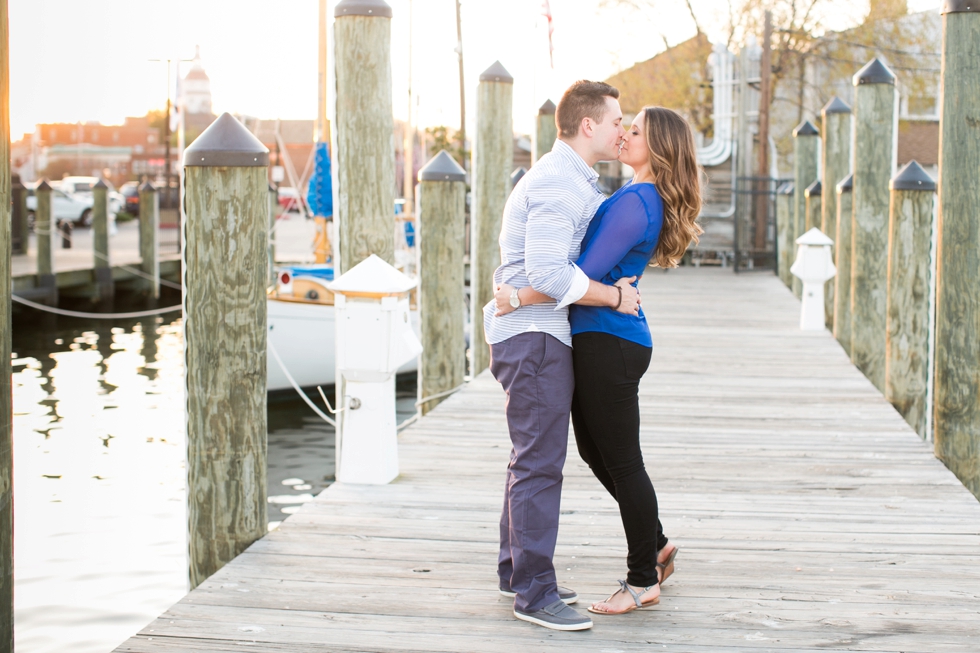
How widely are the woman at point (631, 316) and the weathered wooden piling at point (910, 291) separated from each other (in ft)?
13.2

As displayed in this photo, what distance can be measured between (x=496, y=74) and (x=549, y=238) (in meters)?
5.72

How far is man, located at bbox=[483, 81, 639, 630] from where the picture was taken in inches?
122

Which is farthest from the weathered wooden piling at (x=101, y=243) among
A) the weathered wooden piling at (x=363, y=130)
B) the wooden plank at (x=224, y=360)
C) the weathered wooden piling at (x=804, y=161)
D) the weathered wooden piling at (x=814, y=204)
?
the wooden plank at (x=224, y=360)

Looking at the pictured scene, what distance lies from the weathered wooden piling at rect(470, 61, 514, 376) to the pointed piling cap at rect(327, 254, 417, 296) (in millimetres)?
3734

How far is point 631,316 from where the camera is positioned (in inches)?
127

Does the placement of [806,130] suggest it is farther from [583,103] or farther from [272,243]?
[583,103]

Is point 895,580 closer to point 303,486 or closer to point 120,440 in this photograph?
point 303,486

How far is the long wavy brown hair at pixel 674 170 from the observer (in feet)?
10.3

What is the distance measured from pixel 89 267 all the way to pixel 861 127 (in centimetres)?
1575

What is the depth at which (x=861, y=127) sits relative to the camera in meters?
8.52

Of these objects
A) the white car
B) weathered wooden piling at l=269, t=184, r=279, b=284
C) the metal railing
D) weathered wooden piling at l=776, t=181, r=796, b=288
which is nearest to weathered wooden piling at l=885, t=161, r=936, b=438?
weathered wooden piling at l=776, t=181, r=796, b=288

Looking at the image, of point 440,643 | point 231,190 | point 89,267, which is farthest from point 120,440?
point 89,267

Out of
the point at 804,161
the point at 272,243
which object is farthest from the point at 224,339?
the point at 272,243

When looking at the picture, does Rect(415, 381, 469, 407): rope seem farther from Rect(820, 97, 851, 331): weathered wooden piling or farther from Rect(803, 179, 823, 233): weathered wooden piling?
Rect(803, 179, 823, 233): weathered wooden piling
